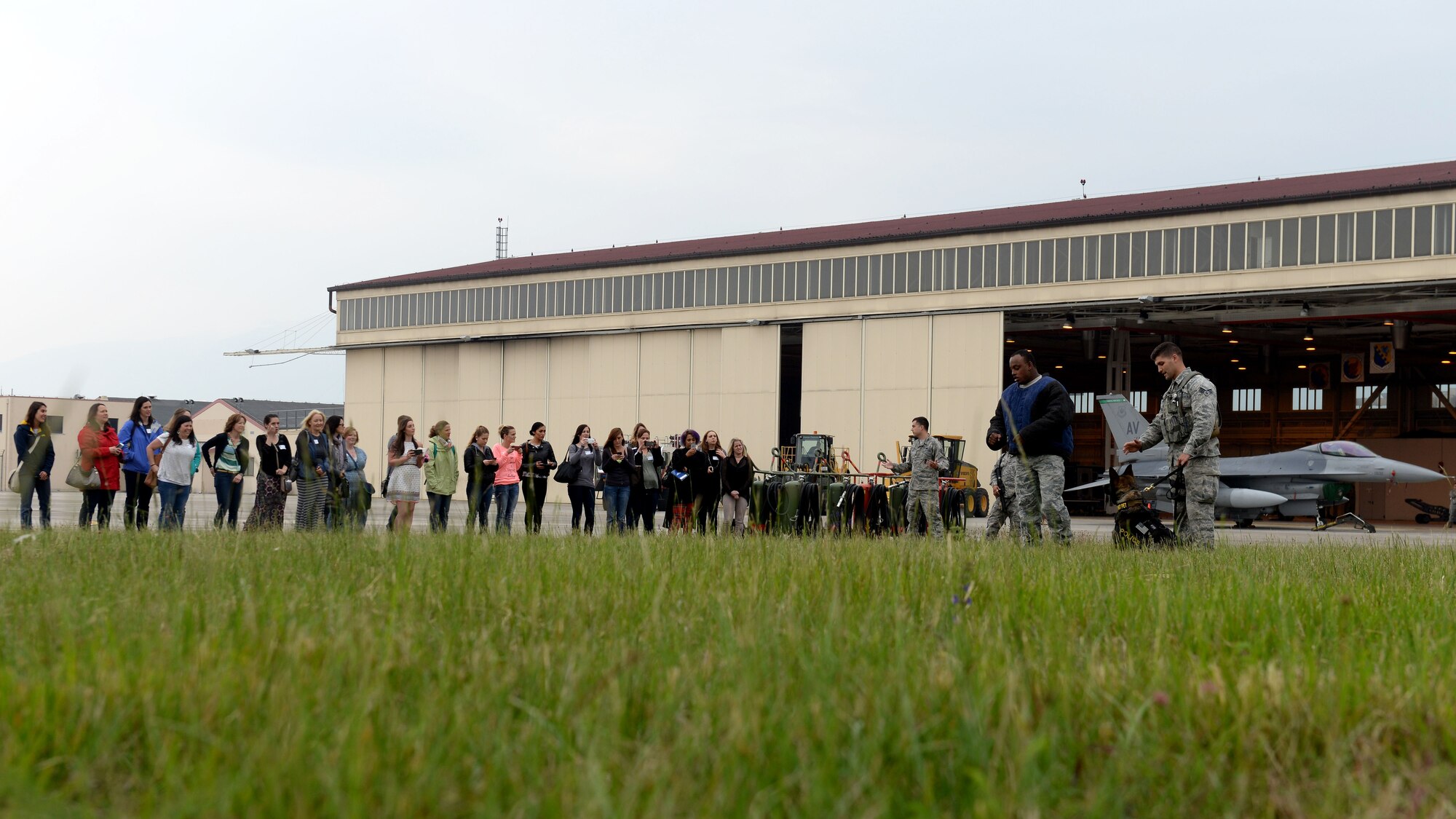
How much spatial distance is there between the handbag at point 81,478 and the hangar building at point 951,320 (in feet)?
81.9

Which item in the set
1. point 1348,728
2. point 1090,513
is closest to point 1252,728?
point 1348,728

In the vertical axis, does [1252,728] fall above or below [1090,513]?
above

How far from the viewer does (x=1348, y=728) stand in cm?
262

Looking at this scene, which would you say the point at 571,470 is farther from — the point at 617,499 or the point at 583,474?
the point at 617,499

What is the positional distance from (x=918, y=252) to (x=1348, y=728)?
34818 mm

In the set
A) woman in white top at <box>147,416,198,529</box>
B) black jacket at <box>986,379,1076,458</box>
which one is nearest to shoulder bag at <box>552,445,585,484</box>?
woman in white top at <box>147,416,198,529</box>

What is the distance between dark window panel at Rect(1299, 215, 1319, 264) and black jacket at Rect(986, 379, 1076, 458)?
23.9 meters

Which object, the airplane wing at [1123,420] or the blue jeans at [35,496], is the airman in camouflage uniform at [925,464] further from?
the airplane wing at [1123,420]

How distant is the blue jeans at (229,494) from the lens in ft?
34.0

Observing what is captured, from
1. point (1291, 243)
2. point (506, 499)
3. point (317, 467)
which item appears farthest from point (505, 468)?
point (1291, 243)

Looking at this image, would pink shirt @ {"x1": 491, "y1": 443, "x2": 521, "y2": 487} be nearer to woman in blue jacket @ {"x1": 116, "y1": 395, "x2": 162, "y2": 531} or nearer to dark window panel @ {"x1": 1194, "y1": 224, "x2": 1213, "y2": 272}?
woman in blue jacket @ {"x1": 116, "y1": 395, "x2": 162, "y2": 531}

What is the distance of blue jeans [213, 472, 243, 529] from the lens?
10.4m

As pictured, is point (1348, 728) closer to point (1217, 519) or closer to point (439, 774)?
point (439, 774)

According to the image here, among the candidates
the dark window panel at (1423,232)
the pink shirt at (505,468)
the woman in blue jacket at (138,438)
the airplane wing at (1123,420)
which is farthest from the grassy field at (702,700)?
the dark window panel at (1423,232)
